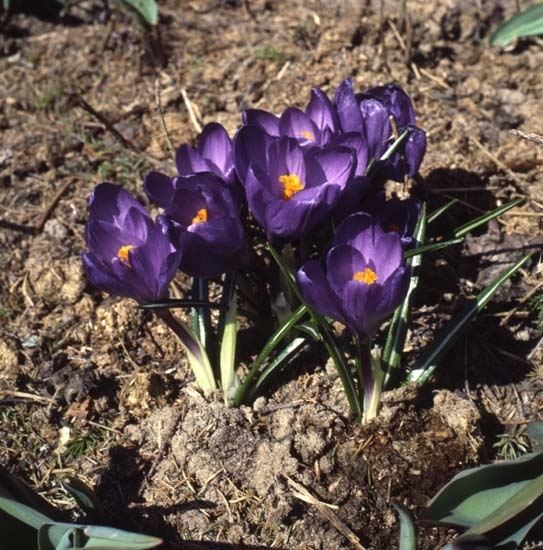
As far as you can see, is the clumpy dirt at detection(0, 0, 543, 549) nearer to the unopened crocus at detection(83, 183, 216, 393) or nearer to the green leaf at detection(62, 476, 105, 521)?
the green leaf at detection(62, 476, 105, 521)

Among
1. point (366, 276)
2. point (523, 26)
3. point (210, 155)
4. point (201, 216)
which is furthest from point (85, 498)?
point (523, 26)

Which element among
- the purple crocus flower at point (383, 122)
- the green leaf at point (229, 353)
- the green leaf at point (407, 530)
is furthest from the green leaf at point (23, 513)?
the purple crocus flower at point (383, 122)

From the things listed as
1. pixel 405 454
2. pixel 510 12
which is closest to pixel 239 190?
pixel 405 454

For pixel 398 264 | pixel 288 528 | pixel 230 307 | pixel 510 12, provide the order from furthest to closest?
pixel 510 12 < pixel 230 307 < pixel 288 528 < pixel 398 264

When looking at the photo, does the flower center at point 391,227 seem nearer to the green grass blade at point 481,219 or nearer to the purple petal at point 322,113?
the green grass blade at point 481,219

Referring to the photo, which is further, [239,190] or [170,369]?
[170,369]

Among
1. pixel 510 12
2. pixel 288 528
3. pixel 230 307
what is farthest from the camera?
pixel 510 12

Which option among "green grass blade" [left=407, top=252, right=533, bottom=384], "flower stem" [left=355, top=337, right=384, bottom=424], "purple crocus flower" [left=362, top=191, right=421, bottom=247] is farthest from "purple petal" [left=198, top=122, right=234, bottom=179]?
"green grass blade" [left=407, top=252, right=533, bottom=384]

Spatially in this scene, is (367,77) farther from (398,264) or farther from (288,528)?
(288,528)
